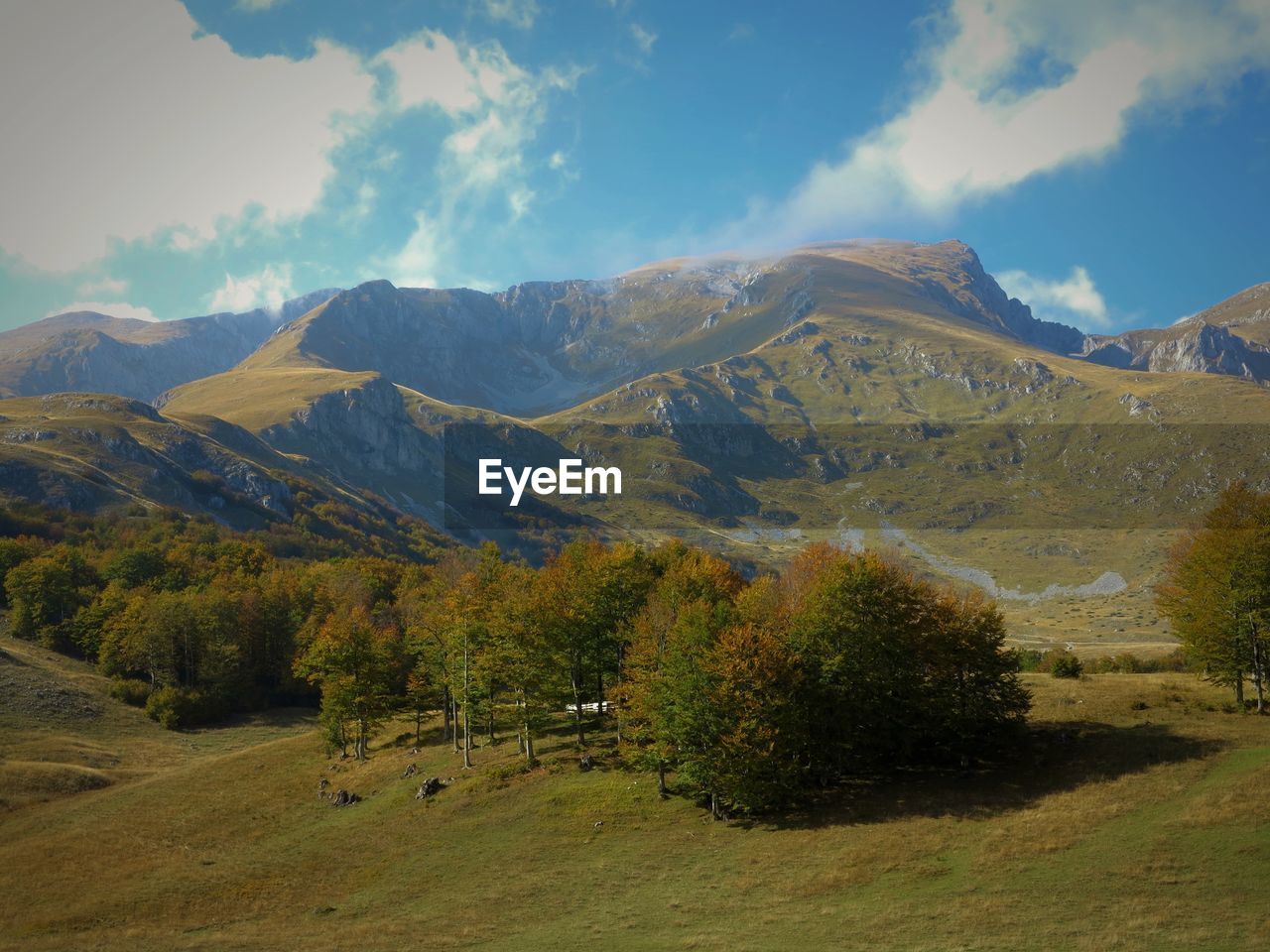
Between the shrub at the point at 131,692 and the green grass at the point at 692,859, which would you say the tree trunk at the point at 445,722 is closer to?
the green grass at the point at 692,859

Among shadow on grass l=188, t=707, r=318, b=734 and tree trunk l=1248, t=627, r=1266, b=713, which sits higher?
tree trunk l=1248, t=627, r=1266, b=713

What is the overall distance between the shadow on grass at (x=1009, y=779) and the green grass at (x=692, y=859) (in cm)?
20

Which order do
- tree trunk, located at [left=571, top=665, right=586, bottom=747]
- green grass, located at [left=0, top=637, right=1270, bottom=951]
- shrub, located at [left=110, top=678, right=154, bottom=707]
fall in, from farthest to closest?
shrub, located at [left=110, top=678, right=154, bottom=707], tree trunk, located at [left=571, top=665, right=586, bottom=747], green grass, located at [left=0, top=637, right=1270, bottom=951]

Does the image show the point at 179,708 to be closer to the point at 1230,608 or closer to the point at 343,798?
the point at 343,798

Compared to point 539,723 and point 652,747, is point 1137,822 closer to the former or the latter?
point 652,747

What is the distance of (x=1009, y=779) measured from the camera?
162 feet

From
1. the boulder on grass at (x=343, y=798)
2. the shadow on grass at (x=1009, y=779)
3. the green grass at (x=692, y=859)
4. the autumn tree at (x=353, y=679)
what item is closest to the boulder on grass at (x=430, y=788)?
the green grass at (x=692, y=859)

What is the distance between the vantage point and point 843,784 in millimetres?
53156

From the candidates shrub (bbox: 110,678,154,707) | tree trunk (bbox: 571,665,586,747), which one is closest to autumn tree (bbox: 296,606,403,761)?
tree trunk (bbox: 571,665,586,747)

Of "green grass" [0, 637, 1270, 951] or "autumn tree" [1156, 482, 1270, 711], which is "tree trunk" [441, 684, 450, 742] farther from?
"autumn tree" [1156, 482, 1270, 711]

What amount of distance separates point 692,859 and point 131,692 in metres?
86.4

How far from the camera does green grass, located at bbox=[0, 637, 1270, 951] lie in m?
33.9

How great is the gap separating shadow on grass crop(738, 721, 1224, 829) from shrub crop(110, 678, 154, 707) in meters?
86.0

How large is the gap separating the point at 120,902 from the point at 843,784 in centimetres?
4552
